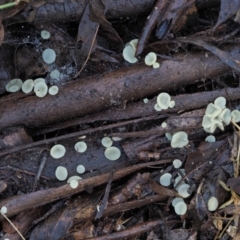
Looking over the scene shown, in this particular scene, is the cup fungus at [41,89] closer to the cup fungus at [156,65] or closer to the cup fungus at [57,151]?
the cup fungus at [57,151]

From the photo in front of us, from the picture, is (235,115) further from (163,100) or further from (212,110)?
(163,100)

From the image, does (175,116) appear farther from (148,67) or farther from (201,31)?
(201,31)

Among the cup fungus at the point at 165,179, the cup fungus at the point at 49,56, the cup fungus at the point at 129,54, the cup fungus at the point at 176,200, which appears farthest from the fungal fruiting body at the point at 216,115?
the cup fungus at the point at 49,56

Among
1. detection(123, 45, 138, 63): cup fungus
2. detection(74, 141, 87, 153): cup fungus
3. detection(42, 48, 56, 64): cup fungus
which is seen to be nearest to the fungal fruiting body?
detection(123, 45, 138, 63): cup fungus

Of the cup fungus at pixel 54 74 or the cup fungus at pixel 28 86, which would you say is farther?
the cup fungus at pixel 54 74

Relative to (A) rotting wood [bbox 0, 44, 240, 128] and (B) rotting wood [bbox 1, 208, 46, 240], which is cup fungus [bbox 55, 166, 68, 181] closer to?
(B) rotting wood [bbox 1, 208, 46, 240]

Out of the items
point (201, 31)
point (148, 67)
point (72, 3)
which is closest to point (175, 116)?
point (148, 67)
